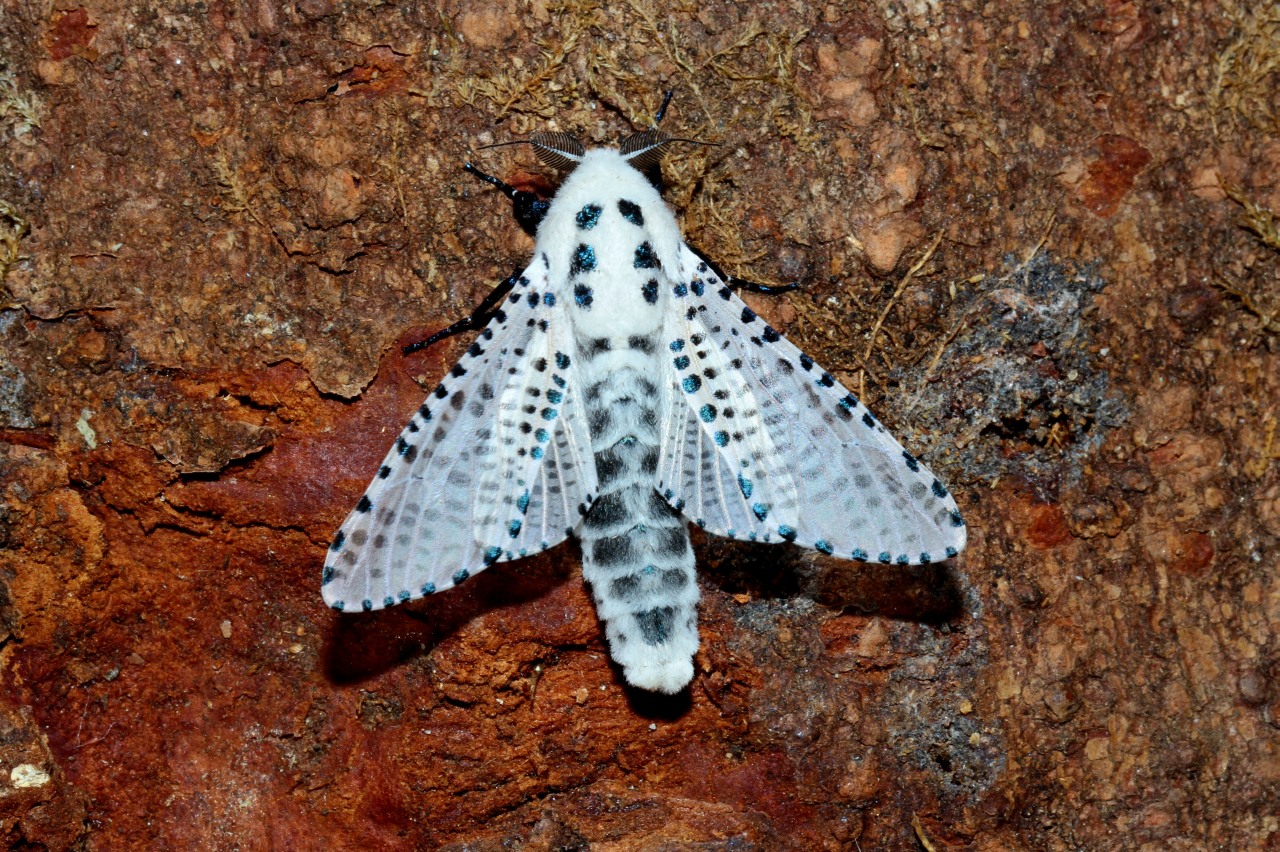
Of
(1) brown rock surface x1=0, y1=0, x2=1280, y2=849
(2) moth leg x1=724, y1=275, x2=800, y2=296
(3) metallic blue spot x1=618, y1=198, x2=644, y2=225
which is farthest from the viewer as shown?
(2) moth leg x1=724, y1=275, x2=800, y2=296

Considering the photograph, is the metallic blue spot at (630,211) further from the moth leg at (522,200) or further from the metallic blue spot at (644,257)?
the moth leg at (522,200)

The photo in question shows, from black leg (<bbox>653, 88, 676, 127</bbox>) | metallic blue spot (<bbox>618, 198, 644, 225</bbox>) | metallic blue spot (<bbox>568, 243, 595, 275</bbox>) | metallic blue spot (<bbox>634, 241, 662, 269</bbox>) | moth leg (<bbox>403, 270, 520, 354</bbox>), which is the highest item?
black leg (<bbox>653, 88, 676, 127</bbox>)

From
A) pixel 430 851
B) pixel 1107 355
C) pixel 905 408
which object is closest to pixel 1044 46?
pixel 1107 355

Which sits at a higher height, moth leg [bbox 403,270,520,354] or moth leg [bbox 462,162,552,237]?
moth leg [bbox 462,162,552,237]

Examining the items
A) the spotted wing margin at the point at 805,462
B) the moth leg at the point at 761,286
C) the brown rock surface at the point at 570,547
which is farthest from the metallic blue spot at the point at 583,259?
the moth leg at the point at 761,286

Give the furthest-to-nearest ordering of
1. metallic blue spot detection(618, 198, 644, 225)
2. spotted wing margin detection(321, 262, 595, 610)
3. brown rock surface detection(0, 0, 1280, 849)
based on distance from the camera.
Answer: metallic blue spot detection(618, 198, 644, 225) < brown rock surface detection(0, 0, 1280, 849) < spotted wing margin detection(321, 262, 595, 610)

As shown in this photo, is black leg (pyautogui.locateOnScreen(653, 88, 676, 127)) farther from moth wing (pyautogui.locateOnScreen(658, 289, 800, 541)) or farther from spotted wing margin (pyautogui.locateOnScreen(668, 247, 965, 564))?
moth wing (pyautogui.locateOnScreen(658, 289, 800, 541))

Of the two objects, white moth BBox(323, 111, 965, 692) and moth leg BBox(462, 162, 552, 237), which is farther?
moth leg BBox(462, 162, 552, 237)

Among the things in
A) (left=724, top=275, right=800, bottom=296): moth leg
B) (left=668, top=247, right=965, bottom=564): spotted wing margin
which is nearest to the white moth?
(left=668, top=247, right=965, bottom=564): spotted wing margin
